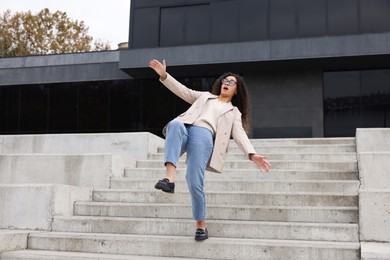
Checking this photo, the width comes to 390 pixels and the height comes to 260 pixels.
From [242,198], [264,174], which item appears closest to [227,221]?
[242,198]

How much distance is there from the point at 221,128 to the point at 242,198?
55.4 inches

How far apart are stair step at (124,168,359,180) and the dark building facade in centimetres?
985

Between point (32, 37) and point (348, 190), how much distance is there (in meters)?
38.5

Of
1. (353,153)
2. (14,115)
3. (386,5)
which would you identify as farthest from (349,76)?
(14,115)

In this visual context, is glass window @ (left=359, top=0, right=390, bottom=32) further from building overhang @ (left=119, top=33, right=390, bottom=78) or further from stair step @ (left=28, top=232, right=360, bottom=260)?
stair step @ (left=28, top=232, right=360, bottom=260)

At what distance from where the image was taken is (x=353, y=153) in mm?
7871

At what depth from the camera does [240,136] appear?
182 inches

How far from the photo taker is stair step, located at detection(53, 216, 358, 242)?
4.70 m

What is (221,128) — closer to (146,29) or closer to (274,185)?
(274,185)

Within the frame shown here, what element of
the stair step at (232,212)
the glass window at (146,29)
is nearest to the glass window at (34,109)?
the glass window at (146,29)

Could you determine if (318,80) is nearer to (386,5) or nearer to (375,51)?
(375,51)

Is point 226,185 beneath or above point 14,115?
beneath

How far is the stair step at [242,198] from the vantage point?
536 cm

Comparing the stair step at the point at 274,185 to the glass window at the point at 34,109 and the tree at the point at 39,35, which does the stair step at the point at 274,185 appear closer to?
the glass window at the point at 34,109
